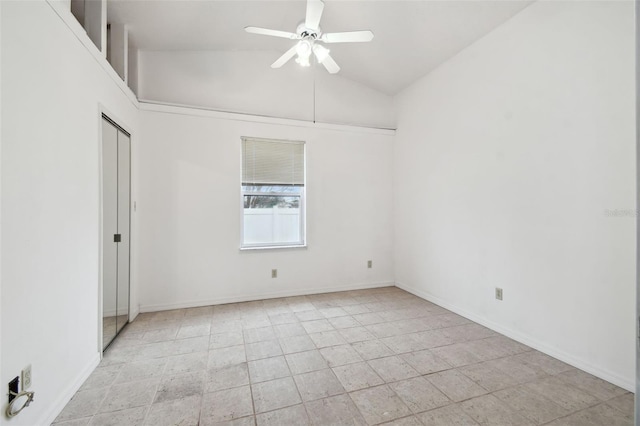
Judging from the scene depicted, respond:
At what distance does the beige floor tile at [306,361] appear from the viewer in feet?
7.54

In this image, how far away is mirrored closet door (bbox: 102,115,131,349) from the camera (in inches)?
99.6

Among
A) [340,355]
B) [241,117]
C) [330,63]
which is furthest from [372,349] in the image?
[241,117]

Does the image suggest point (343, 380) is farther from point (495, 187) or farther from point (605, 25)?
point (605, 25)

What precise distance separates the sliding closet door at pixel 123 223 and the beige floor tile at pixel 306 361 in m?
1.81

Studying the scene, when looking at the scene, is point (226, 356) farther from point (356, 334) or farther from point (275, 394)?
point (356, 334)

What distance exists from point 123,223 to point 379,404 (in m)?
2.88

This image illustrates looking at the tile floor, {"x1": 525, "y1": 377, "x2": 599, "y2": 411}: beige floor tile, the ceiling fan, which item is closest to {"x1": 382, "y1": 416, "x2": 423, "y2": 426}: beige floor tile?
the tile floor

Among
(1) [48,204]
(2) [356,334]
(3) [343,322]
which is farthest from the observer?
(3) [343,322]

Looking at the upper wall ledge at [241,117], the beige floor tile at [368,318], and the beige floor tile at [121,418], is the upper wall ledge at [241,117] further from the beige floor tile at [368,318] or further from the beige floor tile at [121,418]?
the beige floor tile at [121,418]

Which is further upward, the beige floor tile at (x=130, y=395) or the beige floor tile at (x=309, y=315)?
the beige floor tile at (x=309, y=315)

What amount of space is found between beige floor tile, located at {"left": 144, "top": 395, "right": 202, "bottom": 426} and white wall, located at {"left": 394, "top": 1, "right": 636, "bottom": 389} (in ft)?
9.28

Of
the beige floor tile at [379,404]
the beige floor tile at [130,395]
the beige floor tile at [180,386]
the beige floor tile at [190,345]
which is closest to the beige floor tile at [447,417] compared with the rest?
the beige floor tile at [379,404]

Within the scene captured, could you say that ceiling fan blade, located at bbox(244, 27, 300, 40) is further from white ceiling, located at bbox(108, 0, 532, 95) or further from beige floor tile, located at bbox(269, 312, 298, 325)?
beige floor tile, located at bbox(269, 312, 298, 325)

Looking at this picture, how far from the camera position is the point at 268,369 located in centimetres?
230
